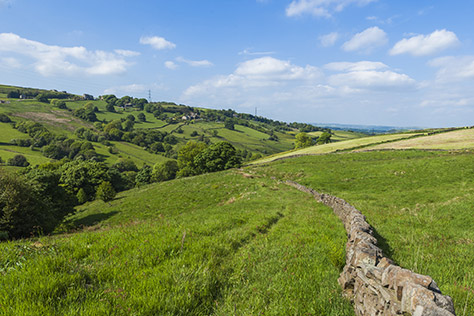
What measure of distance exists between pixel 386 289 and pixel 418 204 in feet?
58.7

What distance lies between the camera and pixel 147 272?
16.2 ft

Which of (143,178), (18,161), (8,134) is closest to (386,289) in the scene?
(143,178)

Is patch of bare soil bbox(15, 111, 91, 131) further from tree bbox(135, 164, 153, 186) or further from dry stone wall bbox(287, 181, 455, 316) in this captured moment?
dry stone wall bbox(287, 181, 455, 316)

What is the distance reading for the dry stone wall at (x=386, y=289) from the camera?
330 cm

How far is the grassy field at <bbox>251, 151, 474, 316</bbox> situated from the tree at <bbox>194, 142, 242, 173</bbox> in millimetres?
21003

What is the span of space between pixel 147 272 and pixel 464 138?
7691cm

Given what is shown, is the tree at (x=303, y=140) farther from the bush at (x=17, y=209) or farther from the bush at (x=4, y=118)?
the bush at (x=4, y=118)

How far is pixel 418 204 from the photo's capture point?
17.2 m

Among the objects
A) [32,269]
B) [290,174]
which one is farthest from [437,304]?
[290,174]

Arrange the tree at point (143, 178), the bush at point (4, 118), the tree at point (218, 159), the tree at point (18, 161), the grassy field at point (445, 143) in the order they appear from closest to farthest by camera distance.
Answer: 1. the grassy field at point (445, 143)
2. the tree at point (218, 159)
3. the tree at point (143, 178)
4. the tree at point (18, 161)
5. the bush at point (4, 118)

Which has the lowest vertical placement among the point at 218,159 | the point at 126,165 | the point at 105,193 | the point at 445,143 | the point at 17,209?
the point at 126,165

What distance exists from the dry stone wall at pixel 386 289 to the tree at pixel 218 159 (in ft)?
199

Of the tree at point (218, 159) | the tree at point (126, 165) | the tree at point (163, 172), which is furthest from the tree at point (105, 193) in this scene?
the tree at point (126, 165)

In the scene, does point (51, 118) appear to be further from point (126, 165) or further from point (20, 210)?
point (20, 210)
